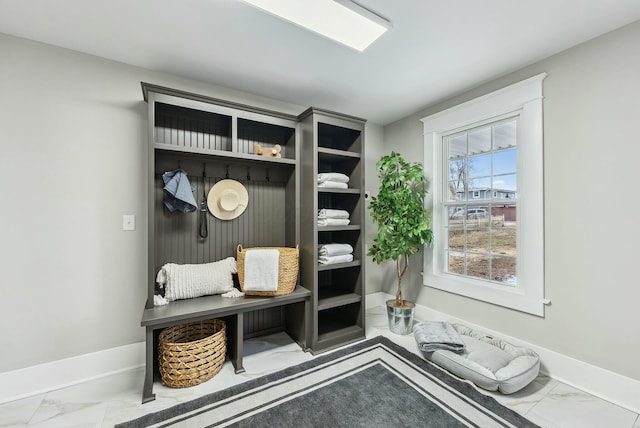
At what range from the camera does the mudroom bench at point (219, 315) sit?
179cm

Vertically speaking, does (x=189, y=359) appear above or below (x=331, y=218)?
below

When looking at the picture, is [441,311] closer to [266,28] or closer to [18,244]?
[266,28]

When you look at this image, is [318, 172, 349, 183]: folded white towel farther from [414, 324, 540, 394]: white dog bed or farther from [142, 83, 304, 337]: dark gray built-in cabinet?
[414, 324, 540, 394]: white dog bed

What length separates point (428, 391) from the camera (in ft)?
6.21

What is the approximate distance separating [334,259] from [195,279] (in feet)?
4.11

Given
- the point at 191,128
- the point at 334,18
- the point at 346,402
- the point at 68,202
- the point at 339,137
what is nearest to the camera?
the point at 334,18

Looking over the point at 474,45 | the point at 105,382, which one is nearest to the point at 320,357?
the point at 105,382

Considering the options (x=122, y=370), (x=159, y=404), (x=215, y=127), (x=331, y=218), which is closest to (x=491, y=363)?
(x=331, y=218)

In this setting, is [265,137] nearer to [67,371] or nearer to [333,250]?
[333,250]

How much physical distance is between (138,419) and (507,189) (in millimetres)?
3331

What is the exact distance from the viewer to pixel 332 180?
103 inches

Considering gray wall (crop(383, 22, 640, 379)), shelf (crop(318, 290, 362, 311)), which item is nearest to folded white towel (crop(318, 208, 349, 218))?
shelf (crop(318, 290, 362, 311))

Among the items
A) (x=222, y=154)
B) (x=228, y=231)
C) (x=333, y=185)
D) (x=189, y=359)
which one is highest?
(x=222, y=154)

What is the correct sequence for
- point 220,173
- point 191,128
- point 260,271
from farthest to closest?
point 220,173 → point 191,128 → point 260,271
